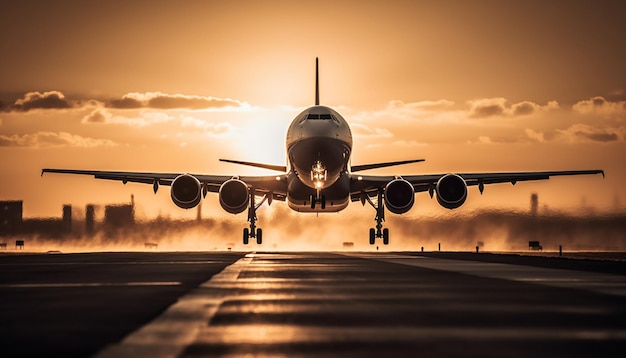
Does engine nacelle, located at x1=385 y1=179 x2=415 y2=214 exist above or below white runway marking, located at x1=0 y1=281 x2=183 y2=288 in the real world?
above

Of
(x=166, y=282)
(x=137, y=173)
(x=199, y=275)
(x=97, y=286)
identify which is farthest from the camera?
(x=137, y=173)

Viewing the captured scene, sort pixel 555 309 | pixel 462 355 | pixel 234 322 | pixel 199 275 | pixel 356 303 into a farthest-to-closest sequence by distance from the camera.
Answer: pixel 199 275
pixel 356 303
pixel 555 309
pixel 234 322
pixel 462 355

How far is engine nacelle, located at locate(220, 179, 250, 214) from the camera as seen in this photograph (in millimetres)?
53781

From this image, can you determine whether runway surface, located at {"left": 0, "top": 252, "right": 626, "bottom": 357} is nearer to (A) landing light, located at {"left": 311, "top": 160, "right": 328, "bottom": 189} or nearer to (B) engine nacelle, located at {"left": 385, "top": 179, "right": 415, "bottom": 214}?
(A) landing light, located at {"left": 311, "top": 160, "right": 328, "bottom": 189}

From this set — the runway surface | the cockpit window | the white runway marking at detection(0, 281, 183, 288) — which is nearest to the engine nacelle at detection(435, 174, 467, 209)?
the cockpit window

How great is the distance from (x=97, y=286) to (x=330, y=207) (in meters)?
39.1

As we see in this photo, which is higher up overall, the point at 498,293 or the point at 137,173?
the point at 137,173

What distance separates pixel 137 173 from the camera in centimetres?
5844

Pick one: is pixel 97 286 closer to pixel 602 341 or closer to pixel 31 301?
pixel 31 301

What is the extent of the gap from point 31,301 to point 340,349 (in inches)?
320

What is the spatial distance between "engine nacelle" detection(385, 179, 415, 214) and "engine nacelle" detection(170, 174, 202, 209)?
1130cm

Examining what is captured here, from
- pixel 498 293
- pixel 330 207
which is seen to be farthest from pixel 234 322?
pixel 330 207

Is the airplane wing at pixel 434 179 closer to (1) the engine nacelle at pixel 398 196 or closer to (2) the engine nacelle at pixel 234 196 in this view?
(1) the engine nacelle at pixel 398 196

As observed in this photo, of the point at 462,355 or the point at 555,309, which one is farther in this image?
the point at 555,309
